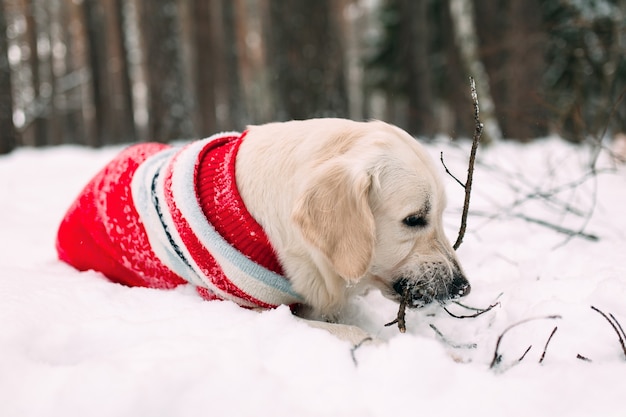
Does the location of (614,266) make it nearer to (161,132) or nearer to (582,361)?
(582,361)

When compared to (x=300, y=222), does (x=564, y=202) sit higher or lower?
lower

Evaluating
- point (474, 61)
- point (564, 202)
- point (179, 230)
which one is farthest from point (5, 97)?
point (474, 61)

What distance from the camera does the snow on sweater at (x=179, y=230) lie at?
217 centimetres

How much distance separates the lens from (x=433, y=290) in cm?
212

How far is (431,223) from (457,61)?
1343 cm

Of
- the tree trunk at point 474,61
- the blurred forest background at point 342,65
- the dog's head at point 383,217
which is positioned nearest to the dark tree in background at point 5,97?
the blurred forest background at point 342,65

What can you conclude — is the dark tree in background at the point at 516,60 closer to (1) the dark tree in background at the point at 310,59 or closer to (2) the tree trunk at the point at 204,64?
(1) the dark tree in background at the point at 310,59

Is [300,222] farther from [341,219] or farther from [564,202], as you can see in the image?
[564,202]

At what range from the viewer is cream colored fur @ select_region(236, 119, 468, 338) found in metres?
2.02

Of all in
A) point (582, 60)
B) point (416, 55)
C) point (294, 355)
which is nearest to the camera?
point (294, 355)

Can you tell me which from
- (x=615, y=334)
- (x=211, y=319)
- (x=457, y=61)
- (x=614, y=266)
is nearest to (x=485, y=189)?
(x=614, y=266)

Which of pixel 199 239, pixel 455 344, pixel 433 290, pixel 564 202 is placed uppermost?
pixel 199 239

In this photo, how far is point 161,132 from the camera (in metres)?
8.81

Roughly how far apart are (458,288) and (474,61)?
10.9 meters
